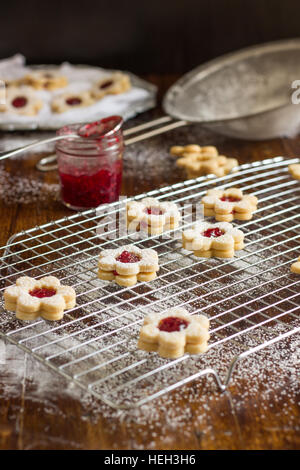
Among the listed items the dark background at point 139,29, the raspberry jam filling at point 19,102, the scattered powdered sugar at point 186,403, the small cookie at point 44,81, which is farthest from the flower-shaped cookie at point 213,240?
the dark background at point 139,29

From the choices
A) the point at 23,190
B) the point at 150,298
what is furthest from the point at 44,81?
the point at 150,298

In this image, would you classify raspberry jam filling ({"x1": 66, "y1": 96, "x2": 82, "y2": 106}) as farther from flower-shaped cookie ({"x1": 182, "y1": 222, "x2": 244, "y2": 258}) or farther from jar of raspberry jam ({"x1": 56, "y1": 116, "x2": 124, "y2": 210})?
flower-shaped cookie ({"x1": 182, "y1": 222, "x2": 244, "y2": 258})

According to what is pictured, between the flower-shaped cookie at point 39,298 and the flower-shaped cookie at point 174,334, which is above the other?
the flower-shaped cookie at point 174,334

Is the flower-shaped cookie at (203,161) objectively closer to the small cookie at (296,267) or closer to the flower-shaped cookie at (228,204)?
the flower-shaped cookie at (228,204)

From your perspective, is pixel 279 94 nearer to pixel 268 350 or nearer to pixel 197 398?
pixel 268 350

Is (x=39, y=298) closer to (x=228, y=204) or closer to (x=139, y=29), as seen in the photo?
(x=228, y=204)
